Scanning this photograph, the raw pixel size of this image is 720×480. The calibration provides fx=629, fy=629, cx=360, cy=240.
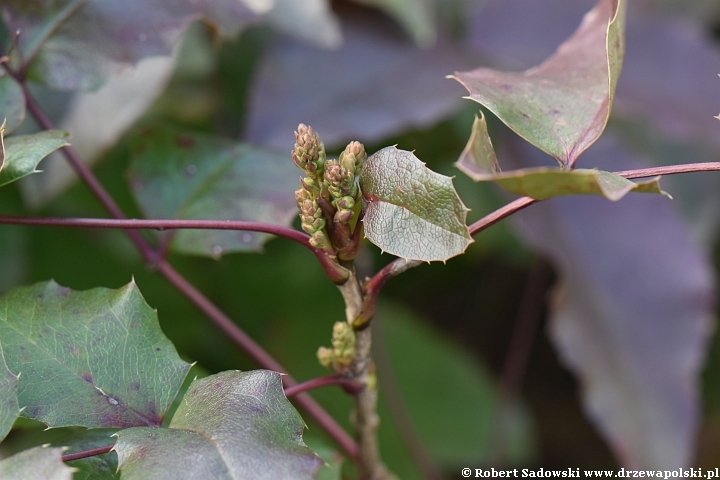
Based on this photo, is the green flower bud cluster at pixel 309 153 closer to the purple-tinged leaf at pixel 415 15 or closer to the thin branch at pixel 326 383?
the thin branch at pixel 326 383

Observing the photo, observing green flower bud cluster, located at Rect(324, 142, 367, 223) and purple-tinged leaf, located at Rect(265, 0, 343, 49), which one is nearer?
green flower bud cluster, located at Rect(324, 142, 367, 223)

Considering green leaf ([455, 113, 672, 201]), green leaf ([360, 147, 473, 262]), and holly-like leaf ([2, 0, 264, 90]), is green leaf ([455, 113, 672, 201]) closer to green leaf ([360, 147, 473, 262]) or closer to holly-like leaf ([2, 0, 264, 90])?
green leaf ([360, 147, 473, 262])

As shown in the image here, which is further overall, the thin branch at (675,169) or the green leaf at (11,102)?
the green leaf at (11,102)

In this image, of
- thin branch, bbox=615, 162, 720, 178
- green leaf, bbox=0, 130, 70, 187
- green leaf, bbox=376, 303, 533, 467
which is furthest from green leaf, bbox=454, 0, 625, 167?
green leaf, bbox=376, 303, 533, 467

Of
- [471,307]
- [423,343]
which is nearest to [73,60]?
[423,343]

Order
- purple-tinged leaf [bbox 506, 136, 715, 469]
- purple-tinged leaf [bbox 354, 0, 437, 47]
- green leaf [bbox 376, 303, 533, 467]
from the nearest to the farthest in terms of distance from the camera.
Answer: purple-tinged leaf [bbox 506, 136, 715, 469], purple-tinged leaf [bbox 354, 0, 437, 47], green leaf [bbox 376, 303, 533, 467]

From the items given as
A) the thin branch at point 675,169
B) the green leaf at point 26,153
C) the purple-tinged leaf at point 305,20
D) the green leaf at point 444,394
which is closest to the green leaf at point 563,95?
the thin branch at point 675,169
